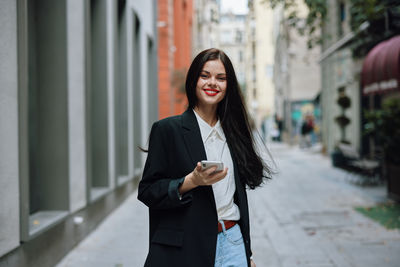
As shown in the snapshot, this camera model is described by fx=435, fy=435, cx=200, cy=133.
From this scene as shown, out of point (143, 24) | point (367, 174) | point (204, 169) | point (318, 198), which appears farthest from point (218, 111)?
point (143, 24)

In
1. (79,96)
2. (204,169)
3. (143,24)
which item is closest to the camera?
(204,169)

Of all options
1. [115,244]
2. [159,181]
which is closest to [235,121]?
[159,181]

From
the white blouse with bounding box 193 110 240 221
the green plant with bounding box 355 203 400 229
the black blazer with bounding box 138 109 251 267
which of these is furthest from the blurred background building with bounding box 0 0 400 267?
the black blazer with bounding box 138 109 251 267

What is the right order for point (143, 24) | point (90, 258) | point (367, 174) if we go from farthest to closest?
point (143, 24)
point (367, 174)
point (90, 258)

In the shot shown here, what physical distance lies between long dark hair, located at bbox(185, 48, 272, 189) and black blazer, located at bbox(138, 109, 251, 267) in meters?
0.25

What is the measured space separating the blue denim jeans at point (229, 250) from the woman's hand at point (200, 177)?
32cm

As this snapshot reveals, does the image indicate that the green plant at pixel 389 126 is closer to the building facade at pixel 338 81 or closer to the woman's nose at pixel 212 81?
the building facade at pixel 338 81

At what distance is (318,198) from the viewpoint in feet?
31.2

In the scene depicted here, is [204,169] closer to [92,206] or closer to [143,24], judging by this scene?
[92,206]

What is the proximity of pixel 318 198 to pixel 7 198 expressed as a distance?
686cm

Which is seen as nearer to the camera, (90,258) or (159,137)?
(159,137)

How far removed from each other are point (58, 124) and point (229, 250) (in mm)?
4924

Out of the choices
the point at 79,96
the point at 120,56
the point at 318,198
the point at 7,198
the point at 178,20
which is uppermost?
the point at 178,20

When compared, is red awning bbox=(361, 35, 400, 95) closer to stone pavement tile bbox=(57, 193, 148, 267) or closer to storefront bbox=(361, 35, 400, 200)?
storefront bbox=(361, 35, 400, 200)
